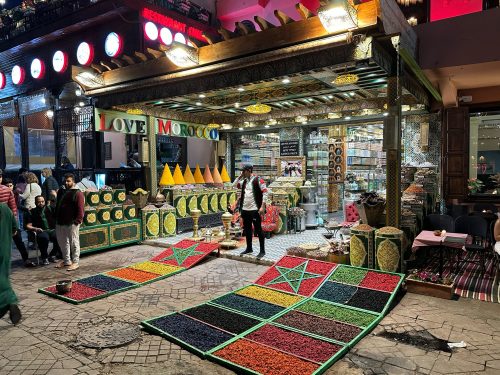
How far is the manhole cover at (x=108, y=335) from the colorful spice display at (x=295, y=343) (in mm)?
1371

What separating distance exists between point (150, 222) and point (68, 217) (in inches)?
111

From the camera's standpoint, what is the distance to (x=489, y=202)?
385 inches

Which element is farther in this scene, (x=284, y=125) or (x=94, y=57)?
(x=284, y=125)

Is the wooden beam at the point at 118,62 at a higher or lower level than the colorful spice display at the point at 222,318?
higher

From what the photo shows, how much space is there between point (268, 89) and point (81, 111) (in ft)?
18.0

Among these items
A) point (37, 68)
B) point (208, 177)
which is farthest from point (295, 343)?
point (37, 68)

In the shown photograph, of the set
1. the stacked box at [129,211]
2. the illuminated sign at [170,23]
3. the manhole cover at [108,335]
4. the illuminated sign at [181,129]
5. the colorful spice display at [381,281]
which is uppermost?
the illuminated sign at [170,23]

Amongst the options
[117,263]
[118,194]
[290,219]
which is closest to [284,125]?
[290,219]

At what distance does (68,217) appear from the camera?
6.98 metres

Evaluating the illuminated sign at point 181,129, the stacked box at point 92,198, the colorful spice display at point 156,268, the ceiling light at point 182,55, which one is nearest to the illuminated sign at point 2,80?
the illuminated sign at point 181,129

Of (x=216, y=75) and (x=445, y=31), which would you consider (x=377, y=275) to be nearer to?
(x=216, y=75)

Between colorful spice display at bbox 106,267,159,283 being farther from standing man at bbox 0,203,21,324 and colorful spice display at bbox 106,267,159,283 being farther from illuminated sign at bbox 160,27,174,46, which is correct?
illuminated sign at bbox 160,27,174,46

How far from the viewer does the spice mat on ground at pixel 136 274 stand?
18.5 feet

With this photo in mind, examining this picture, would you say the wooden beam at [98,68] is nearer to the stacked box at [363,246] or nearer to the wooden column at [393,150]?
the wooden column at [393,150]
